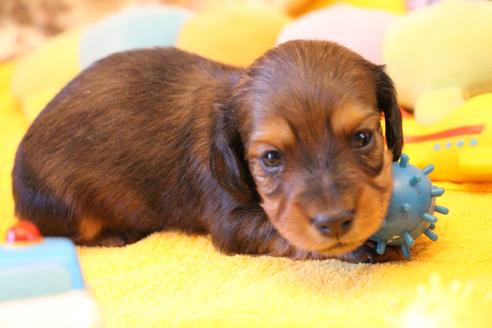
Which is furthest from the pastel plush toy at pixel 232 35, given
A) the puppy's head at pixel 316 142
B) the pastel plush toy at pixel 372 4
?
the puppy's head at pixel 316 142

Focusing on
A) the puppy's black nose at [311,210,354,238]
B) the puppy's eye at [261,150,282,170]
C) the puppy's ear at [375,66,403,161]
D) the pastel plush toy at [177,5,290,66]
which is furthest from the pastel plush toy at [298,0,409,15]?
the puppy's black nose at [311,210,354,238]

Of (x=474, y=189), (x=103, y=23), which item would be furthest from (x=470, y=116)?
(x=103, y=23)

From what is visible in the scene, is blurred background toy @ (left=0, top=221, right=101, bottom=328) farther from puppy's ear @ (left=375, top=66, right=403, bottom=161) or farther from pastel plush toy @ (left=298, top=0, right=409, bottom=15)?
pastel plush toy @ (left=298, top=0, right=409, bottom=15)

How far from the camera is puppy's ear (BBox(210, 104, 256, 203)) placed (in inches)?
107

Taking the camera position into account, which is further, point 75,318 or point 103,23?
point 103,23

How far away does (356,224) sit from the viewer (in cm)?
226

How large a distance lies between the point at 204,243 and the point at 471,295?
1493 millimetres

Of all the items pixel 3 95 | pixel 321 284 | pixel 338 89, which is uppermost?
pixel 338 89

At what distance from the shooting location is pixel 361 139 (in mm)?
2469

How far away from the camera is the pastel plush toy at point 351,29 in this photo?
4039 millimetres

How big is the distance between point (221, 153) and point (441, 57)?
1532 mm

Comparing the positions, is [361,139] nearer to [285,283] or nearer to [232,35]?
[285,283]

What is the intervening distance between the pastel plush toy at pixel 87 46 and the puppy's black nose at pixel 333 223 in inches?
101

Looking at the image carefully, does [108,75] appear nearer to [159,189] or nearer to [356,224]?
[159,189]
